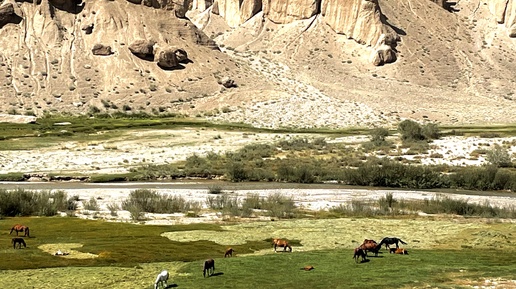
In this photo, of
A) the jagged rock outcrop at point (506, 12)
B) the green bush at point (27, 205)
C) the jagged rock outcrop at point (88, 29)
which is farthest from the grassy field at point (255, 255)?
the jagged rock outcrop at point (506, 12)

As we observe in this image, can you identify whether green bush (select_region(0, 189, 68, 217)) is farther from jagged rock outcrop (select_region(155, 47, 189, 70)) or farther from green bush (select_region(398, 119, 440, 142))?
jagged rock outcrop (select_region(155, 47, 189, 70))

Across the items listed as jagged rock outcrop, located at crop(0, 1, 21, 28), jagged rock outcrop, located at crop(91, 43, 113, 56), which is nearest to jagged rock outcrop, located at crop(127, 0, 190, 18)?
jagged rock outcrop, located at crop(91, 43, 113, 56)

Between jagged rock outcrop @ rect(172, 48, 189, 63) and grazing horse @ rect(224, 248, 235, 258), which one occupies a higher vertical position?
jagged rock outcrop @ rect(172, 48, 189, 63)

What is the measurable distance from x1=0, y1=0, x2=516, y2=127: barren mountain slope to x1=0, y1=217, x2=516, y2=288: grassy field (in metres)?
57.6

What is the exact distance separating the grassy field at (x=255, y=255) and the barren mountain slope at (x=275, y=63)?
57633 millimetres

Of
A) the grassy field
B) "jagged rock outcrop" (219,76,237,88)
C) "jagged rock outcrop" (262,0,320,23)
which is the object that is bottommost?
the grassy field

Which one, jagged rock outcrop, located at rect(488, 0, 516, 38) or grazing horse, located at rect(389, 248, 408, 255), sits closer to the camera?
grazing horse, located at rect(389, 248, 408, 255)

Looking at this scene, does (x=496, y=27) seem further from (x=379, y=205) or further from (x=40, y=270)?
(x=40, y=270)

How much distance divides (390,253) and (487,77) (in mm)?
97794

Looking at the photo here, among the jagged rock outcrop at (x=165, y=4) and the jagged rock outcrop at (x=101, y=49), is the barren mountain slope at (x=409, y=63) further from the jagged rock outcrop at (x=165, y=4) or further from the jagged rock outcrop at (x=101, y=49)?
the jagged rock outcrop at (x=101, y=49)

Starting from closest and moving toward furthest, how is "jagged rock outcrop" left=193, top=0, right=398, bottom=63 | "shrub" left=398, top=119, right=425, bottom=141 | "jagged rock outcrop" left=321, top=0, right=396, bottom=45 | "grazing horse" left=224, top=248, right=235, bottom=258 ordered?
1. "grazing horse" left=224, top=248, right=235, bottom=258
2. "shrub" left=398, top=119, right=425, bottom=141
3. "jagged rock outcrop" left=321, top=0, right=396, bottom=45
4. "jagged rock outcrop" left=193, top=0, right=398, bottom=63

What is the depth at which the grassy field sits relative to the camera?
1430cm

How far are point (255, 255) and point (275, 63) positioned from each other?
88.9m

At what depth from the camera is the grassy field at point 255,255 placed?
46.9 feet
